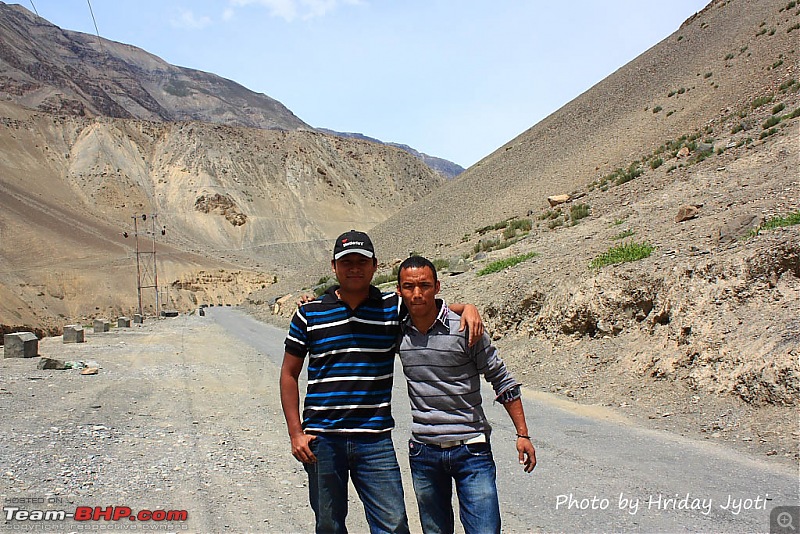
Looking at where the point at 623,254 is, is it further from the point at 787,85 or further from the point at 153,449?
the point at 787,85

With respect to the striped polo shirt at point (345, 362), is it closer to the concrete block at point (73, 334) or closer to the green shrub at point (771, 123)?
the concrete block at point (73, 334)

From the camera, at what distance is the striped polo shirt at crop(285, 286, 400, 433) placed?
3.18 meters

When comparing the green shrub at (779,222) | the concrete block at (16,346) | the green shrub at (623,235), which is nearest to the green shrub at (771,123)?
the green shrub at (623,235)

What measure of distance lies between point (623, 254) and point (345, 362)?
9.78m

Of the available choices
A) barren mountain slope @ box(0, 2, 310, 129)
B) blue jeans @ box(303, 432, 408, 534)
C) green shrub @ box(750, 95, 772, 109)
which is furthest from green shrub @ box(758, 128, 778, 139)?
barren mountain slope @ box(0, 2, 310, 129)

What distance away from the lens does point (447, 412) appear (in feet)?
10.4

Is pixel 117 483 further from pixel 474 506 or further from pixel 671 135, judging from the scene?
pixel 671 135

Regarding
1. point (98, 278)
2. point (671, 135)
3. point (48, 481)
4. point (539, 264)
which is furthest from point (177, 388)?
point (98, 278)

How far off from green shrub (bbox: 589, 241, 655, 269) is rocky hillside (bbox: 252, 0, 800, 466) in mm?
44

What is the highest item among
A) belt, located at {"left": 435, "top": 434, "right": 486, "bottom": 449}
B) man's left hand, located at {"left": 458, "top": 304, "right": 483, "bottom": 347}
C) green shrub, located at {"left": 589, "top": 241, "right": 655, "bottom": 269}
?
green shrub, located at {"left": 589, "top": 241, "right": 655, "bottom": 269}

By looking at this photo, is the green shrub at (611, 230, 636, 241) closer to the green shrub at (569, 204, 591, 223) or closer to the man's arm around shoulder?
the green shrub at (569, 204, 591, 223)

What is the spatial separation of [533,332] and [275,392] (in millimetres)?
5049

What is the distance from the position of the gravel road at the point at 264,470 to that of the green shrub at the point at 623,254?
3576 millimetres

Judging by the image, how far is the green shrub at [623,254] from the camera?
11.5 m
